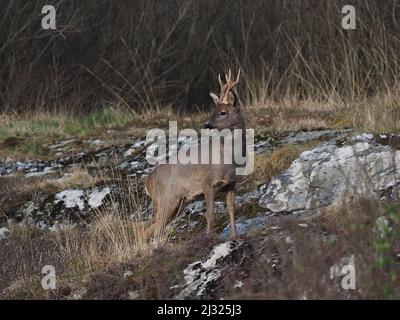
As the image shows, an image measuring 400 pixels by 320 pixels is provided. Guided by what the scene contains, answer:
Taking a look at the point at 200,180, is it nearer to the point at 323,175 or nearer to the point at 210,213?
the point at 210,213

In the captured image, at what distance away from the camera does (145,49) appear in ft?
62.7

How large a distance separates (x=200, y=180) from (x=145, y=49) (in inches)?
426

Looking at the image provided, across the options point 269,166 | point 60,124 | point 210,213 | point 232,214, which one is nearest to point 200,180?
A: point 210,213

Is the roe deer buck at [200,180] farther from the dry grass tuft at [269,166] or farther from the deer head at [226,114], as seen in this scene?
the dry grass tuft at [269,166]

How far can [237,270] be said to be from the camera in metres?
7.11

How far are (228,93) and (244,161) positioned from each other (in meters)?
0.60

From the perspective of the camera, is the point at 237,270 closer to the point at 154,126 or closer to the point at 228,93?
the point at 228,93

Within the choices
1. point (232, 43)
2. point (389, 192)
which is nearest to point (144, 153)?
point (389, 192)

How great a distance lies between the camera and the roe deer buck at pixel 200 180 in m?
8.51

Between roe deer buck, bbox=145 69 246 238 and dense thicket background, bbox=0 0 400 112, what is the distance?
7.71 m

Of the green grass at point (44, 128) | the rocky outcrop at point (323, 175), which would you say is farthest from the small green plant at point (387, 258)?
the green grass at point (44, 128)

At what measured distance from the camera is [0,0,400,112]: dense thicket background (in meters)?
17.5

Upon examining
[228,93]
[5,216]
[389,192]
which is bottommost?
[5,216]

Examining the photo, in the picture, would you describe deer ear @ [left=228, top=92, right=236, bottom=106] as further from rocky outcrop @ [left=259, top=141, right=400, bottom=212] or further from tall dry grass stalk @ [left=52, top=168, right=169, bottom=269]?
tall dry grass stalk @ [left=52, top=168, right=169, bottom=269]
